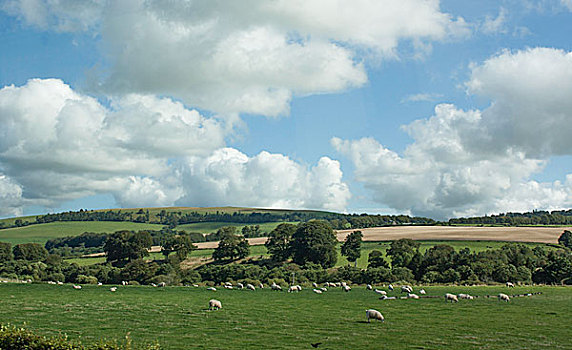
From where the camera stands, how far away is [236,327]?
32469 millimetres

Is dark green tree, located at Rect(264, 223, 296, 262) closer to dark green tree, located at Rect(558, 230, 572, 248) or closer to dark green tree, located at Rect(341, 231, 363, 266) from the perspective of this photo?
dark green tree, located at Rect(341, 231, 363, 266)

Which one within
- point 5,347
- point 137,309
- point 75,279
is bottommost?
point 75,279

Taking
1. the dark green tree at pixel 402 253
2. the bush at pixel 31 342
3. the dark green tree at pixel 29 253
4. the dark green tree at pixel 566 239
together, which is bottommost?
the dark green tree at pixel 29 253

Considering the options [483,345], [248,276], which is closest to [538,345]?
[483,345]

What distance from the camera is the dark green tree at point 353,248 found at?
13325 centimetres

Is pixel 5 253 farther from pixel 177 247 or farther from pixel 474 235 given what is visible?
pixel 474 235

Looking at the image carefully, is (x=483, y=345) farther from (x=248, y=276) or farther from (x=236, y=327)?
(x=248, y=276)

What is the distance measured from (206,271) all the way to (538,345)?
326 ft

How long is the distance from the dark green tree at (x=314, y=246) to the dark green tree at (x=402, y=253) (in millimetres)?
15718

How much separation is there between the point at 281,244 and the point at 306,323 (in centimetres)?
10435

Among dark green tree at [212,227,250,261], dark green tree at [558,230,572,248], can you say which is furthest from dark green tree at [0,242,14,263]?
dark green tree at [558,230,572,248]

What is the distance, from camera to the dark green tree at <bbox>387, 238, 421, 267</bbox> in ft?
374

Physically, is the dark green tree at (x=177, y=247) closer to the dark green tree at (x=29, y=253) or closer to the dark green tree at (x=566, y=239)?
the dark green tree at (x=29, y=253)

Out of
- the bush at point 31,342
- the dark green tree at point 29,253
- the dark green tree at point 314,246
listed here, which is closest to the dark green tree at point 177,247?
the dark green tree at point 314,246
